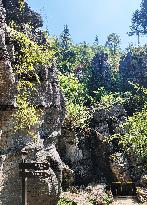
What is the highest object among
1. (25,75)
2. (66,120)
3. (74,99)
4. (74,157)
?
(74,99)

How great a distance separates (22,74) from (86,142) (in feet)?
67.8

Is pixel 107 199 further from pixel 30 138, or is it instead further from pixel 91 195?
pixel 30 138

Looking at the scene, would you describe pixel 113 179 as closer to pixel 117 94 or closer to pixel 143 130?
pixel 143 130

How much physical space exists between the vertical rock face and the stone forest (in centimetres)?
4

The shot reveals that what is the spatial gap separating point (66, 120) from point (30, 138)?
17.0m

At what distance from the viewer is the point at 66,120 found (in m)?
34.4

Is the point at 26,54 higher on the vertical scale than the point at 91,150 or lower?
higher

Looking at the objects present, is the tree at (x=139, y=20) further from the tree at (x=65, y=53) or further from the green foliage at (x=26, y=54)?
the green foliage at (x=26, y=54)

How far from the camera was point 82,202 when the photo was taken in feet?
87.6

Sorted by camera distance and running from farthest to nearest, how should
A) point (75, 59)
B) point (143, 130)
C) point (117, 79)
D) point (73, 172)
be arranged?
point (75, 59), point (117, 79), point (73, 172), point (143, 130)

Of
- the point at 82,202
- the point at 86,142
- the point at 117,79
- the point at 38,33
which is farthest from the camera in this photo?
the point at 117,79

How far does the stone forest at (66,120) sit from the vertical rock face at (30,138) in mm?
35

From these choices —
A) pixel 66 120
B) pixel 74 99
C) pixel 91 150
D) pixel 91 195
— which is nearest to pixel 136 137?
pixel 91 195

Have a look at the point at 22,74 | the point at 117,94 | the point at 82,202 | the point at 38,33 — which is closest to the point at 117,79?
the point at 117,94
